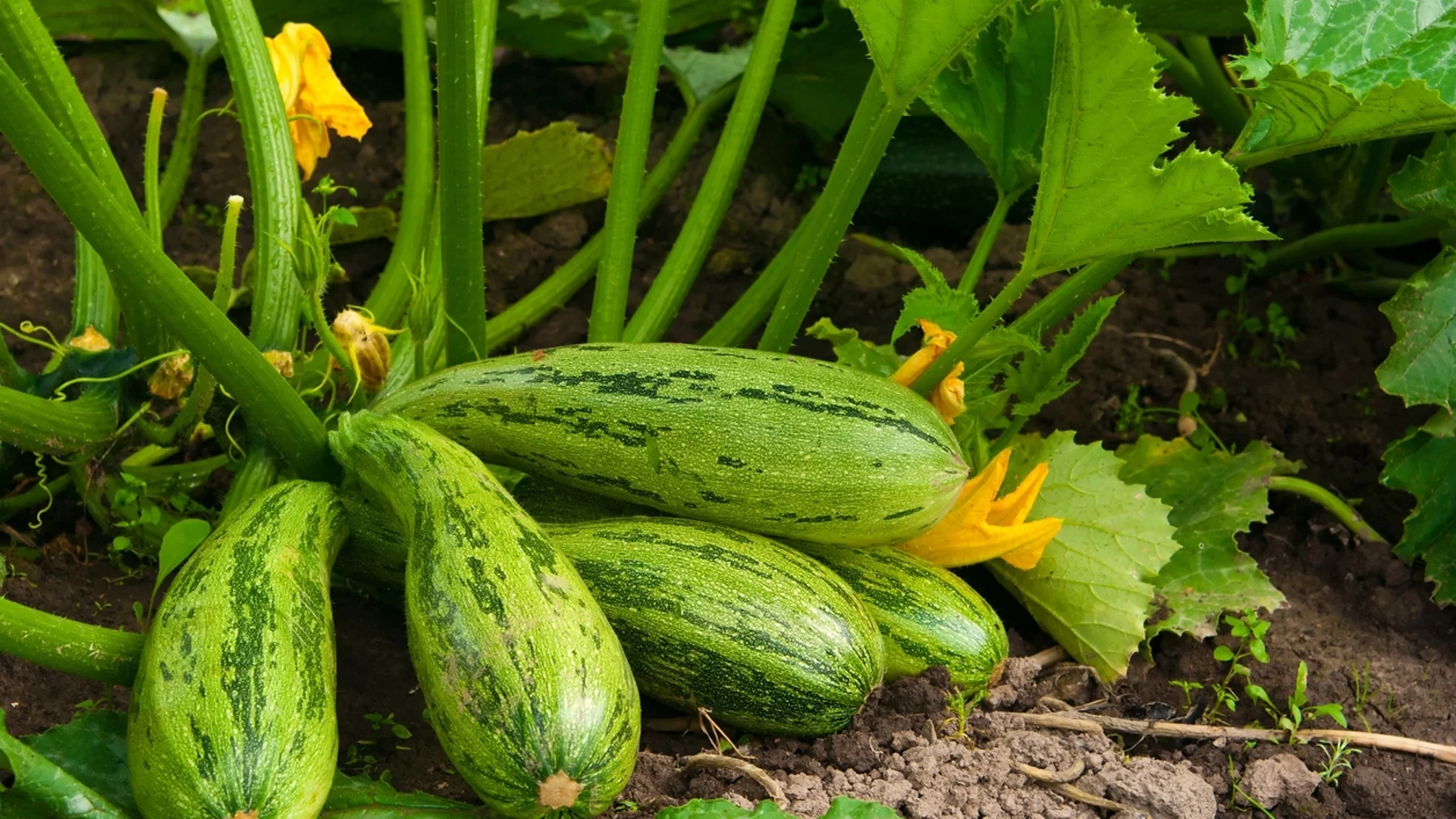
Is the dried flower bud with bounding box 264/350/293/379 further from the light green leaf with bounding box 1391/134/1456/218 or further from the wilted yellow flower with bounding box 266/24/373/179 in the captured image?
the light green leaf with bounding box 1391/134/1456/218

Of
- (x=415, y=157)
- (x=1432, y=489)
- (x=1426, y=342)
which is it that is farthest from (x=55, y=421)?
(x=1432, y=489)

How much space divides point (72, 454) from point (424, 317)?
633mm

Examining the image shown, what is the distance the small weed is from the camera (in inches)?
81.4

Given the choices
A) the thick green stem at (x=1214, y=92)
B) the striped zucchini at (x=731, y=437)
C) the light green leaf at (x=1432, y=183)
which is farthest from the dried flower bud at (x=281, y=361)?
the thick green stem at (x=1214, y=92)

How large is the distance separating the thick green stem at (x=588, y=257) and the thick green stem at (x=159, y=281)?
89 centimetres

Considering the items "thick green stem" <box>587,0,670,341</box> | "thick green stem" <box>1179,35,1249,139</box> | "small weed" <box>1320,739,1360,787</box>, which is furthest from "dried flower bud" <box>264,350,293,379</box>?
"thick green stem" <box>1179,35,1249,139</box>

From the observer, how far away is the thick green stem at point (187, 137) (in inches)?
115

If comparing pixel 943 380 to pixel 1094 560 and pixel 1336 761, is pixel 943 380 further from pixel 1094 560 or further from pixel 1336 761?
pixel 1336 761

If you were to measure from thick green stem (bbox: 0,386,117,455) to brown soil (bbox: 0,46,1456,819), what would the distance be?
0.26 meters

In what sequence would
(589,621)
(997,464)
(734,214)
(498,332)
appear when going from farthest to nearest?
1. (734,214)
2. (498,332)
3. (997,464)
4. (589,621)

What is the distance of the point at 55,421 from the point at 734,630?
113 centimetres

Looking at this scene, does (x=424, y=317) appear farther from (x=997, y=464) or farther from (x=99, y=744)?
(x=997, y=464)

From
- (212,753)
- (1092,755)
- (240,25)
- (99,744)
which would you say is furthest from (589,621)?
(240,25)

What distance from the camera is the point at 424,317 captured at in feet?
7.41
